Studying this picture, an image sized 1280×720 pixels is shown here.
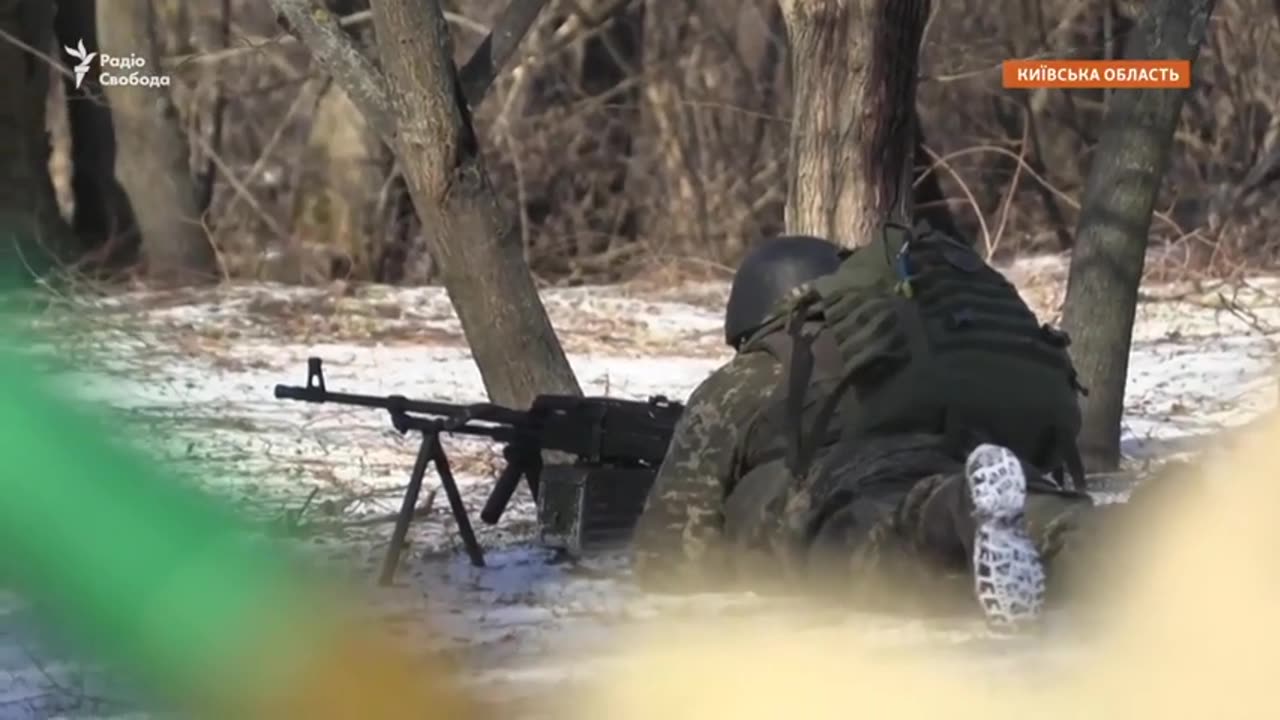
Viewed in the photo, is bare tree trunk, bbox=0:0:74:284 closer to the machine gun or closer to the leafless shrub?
the leafless shrub

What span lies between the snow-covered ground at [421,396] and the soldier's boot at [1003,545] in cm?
21

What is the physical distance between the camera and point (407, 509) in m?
5.08

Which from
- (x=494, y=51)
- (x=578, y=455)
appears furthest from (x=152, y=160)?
(x=578, y=455)

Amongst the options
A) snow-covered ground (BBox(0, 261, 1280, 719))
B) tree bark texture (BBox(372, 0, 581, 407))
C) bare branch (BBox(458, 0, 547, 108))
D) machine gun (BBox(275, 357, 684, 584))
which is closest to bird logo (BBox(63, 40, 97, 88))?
Result: snow-covered ground (BBox(0, 261, 1280, 719))

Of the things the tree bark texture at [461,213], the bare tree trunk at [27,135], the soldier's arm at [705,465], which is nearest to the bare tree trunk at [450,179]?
the tree bark texture at [461,213]

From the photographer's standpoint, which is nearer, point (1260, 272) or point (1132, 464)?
point (1132, 464)

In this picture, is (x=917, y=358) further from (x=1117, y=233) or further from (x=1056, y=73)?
(x=1056, y=73)

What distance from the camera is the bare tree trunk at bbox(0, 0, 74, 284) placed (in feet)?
43.7

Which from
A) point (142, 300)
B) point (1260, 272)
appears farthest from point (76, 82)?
point (1260, 272)

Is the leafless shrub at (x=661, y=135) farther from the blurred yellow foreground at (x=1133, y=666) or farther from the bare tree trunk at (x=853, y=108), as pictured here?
the blurred yellow foreground at (x=1133, y=666)

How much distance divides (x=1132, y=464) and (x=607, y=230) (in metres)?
8.81

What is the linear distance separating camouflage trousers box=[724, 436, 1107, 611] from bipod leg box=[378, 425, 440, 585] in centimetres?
84

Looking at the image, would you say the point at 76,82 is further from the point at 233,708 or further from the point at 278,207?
the point at 233,708

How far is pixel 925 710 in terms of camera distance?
137 inches
